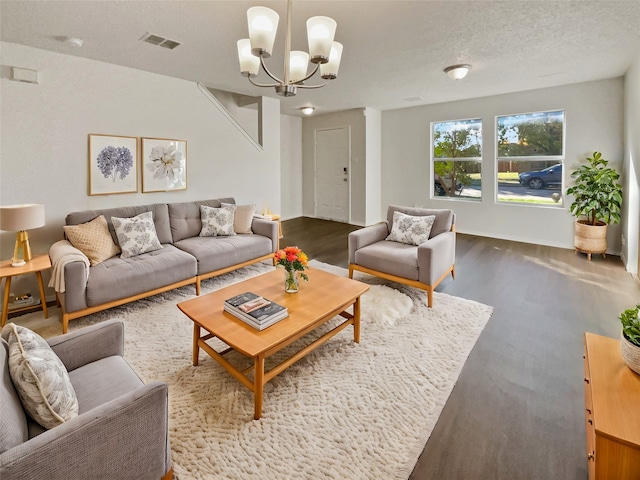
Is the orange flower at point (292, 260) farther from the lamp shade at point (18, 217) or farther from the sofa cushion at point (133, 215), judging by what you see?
the lamp shade at point (18, 217)

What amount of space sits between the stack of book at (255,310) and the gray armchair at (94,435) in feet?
2.25

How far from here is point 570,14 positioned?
2.63 meters

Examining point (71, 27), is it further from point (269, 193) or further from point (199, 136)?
point (269, 193)

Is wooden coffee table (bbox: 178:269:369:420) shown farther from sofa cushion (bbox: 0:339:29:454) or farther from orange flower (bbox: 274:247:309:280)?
sofa cushion (bbox: 0:339:29:454)

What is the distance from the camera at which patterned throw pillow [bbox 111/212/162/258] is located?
3410mm

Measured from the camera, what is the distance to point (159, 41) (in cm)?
310

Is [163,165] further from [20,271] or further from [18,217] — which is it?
[20,271]

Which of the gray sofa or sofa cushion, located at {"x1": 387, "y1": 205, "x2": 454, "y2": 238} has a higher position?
sofa cushion, located at {"x1": 387, "y1": 205, "x2": 454, "y2": 238}

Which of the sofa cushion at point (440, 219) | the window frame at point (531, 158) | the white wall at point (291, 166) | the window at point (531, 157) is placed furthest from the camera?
the white wall at point (291, 166)

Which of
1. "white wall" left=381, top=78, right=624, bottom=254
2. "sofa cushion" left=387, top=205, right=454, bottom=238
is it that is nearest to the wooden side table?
"sofa cushion" left=387, top=205, right=454, bottom=238

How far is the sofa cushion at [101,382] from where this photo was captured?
1.39m

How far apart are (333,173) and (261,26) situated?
569cm

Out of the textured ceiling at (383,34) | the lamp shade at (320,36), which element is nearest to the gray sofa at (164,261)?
the textured ceiling at (383,34)

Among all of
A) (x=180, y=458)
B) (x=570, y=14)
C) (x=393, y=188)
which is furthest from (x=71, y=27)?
(x=393, y=188)
